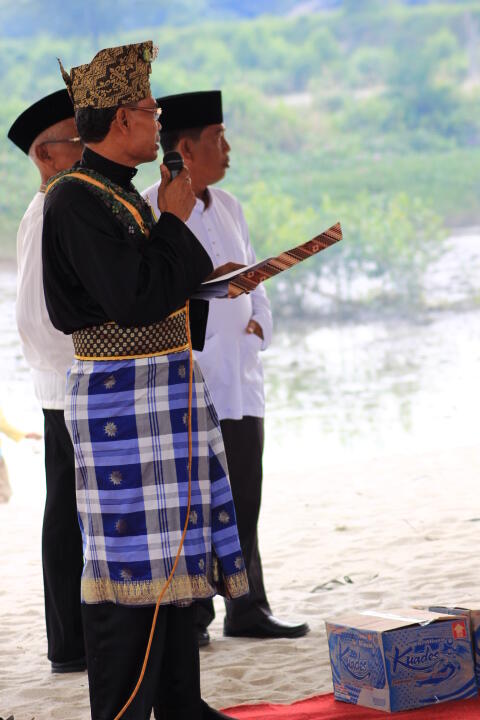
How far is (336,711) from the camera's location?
9.02 ft

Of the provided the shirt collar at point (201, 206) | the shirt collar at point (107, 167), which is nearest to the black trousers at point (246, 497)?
the shirt collar at point (201, 206)

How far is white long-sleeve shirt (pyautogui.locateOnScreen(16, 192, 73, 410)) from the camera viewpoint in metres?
3.11

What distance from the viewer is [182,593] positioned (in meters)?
2.25

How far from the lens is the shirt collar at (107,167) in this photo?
230 cm

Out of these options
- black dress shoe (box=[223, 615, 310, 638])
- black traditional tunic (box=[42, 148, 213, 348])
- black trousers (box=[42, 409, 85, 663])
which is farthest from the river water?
black traditional tunic (box=[42, 148, 213, 348])

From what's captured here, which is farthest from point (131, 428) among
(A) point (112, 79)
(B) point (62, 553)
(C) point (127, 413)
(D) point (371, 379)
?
(D) point (371, 379)

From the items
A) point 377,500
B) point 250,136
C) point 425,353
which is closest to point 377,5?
point 250,136

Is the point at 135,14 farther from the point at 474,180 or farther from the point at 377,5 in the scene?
the point at 474,180

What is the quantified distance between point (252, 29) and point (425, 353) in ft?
31.5

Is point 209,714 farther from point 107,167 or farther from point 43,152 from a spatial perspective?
point 43,152

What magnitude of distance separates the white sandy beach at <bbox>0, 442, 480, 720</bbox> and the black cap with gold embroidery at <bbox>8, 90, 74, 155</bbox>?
60.2 inches

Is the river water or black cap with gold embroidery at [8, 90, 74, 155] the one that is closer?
black cap with gold embroidery at [8, 90, 74, 155]

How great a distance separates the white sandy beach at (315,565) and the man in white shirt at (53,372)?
156 millimetres

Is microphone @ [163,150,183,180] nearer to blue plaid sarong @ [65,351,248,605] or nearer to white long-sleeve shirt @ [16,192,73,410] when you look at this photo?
blue plaid sarong @ [65,351,248,605]
